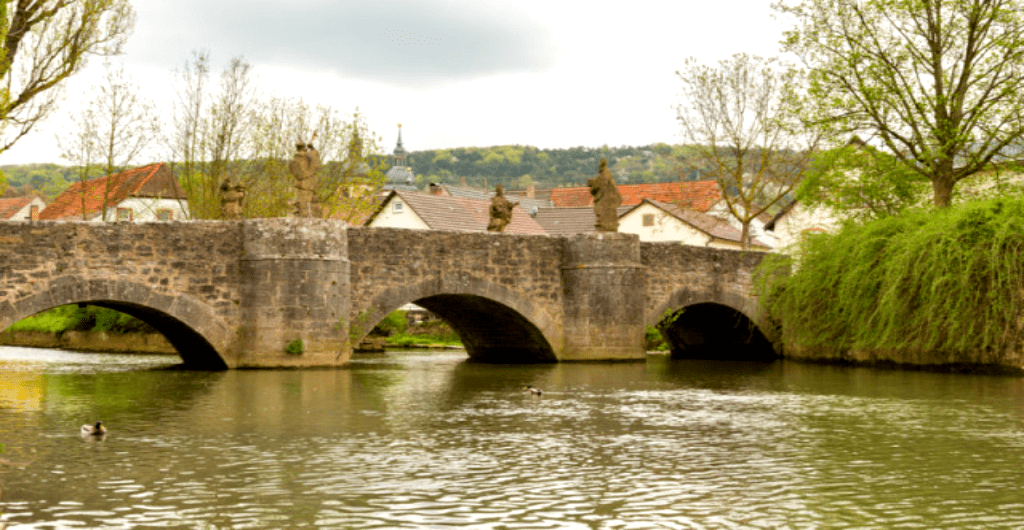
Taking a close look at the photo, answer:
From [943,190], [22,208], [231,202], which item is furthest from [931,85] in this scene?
[22,208]

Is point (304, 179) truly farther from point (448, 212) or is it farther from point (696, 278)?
point (448, 212)

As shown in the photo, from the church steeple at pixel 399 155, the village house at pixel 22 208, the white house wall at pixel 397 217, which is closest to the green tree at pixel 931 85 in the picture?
the white house wall at pixel 397 217

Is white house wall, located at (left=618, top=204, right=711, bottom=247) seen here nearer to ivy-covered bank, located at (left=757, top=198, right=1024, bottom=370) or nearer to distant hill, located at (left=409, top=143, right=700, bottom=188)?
ivy-covered bank, located at (left=757, top=198, right=1024, bottom=370)

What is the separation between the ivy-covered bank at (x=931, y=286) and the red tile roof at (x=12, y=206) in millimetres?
55998

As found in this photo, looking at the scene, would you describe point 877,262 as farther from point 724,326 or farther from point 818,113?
point 724,326

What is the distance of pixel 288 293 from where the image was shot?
61.7ft

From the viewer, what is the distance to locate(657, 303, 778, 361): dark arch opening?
27547mm

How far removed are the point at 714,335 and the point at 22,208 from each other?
2017 inches

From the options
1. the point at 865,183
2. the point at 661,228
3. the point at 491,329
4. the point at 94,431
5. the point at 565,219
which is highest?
the point at 565,219

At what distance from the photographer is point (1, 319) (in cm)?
1616

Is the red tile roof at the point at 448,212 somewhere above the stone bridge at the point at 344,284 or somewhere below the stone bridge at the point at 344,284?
above

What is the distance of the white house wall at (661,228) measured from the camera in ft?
172

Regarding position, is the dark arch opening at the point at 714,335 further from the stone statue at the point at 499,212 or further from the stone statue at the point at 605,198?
the stone statue at the point at 499,212

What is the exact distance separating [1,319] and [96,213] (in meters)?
38.5
